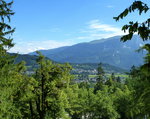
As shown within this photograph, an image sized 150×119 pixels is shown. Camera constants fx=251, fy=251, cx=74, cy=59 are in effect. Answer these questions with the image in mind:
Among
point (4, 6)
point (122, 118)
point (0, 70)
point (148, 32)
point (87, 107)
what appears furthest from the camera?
point (122, 118)

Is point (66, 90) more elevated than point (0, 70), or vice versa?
point (0, 70)

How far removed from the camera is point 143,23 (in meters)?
7.31

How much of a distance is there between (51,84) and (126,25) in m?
24.3

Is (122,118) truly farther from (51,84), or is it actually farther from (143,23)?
(143,23)

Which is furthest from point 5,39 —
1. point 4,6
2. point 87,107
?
point 87,107

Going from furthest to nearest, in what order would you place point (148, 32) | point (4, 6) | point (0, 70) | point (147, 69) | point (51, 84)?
point (51, 84), point (0, 70), point (4, 6), point (148, 32), point (147, 69)

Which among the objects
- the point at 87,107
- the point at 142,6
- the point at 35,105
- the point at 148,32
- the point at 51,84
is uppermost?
the point at 142,6

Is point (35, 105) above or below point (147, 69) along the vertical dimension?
below

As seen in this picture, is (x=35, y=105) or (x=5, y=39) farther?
(x=35, y=105)

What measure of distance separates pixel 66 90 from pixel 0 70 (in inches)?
644

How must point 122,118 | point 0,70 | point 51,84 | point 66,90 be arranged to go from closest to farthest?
1. point 0,70
2. point 51,84
3. point 66,90
4. point 122,118

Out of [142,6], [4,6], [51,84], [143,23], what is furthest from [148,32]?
[51,84]

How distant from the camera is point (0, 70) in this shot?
1877 centimetres

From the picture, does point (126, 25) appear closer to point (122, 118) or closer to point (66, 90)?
point (66, 90)
